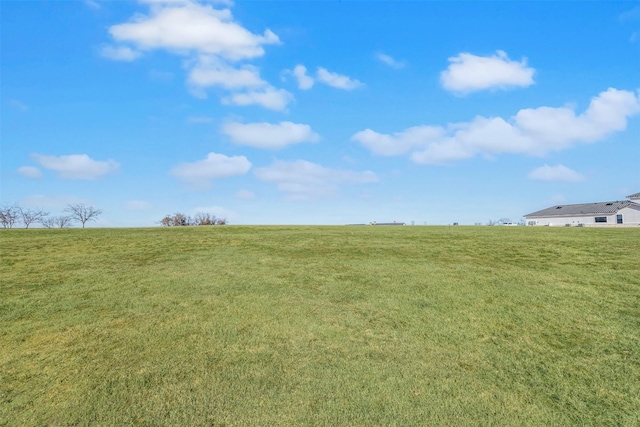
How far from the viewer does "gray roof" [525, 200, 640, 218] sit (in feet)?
151

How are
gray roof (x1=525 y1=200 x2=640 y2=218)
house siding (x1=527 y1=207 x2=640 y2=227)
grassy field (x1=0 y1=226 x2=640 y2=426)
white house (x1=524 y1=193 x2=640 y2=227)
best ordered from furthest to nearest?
Result: gray roof (x1=525 y1=200 x2=640 y2=218)
white house (x1=524 y1=193 x2=640 y2=227)
house siding (x1=527 y1=207 x2=640 y2=227)
grassy field (x1=0 y1=226 x2=640 y2=426)

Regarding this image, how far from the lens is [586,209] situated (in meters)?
50.1

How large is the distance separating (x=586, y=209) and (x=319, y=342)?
59809 millimetres

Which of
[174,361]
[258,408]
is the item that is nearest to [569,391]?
[258,408]

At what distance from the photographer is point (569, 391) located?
13.9 feet

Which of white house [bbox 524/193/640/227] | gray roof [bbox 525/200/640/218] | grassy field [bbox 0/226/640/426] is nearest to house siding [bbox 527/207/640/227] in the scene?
white house [bbox 524/193/640/227]

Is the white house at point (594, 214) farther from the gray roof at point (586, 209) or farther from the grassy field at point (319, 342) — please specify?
the grassy field at point (319, 342)

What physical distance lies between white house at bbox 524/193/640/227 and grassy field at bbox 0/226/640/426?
155 ft

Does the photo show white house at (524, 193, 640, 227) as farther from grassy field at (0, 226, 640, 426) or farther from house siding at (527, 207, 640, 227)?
grassy field at (0, 226, 640, 426)

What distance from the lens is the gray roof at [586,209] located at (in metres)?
45.9

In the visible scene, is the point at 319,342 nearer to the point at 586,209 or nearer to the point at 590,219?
the point at 590,219

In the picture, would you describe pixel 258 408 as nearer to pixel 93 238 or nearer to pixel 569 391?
pixel 569 391

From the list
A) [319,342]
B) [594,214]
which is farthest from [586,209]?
[319,342]

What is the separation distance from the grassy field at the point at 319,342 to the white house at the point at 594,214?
47.3 m
